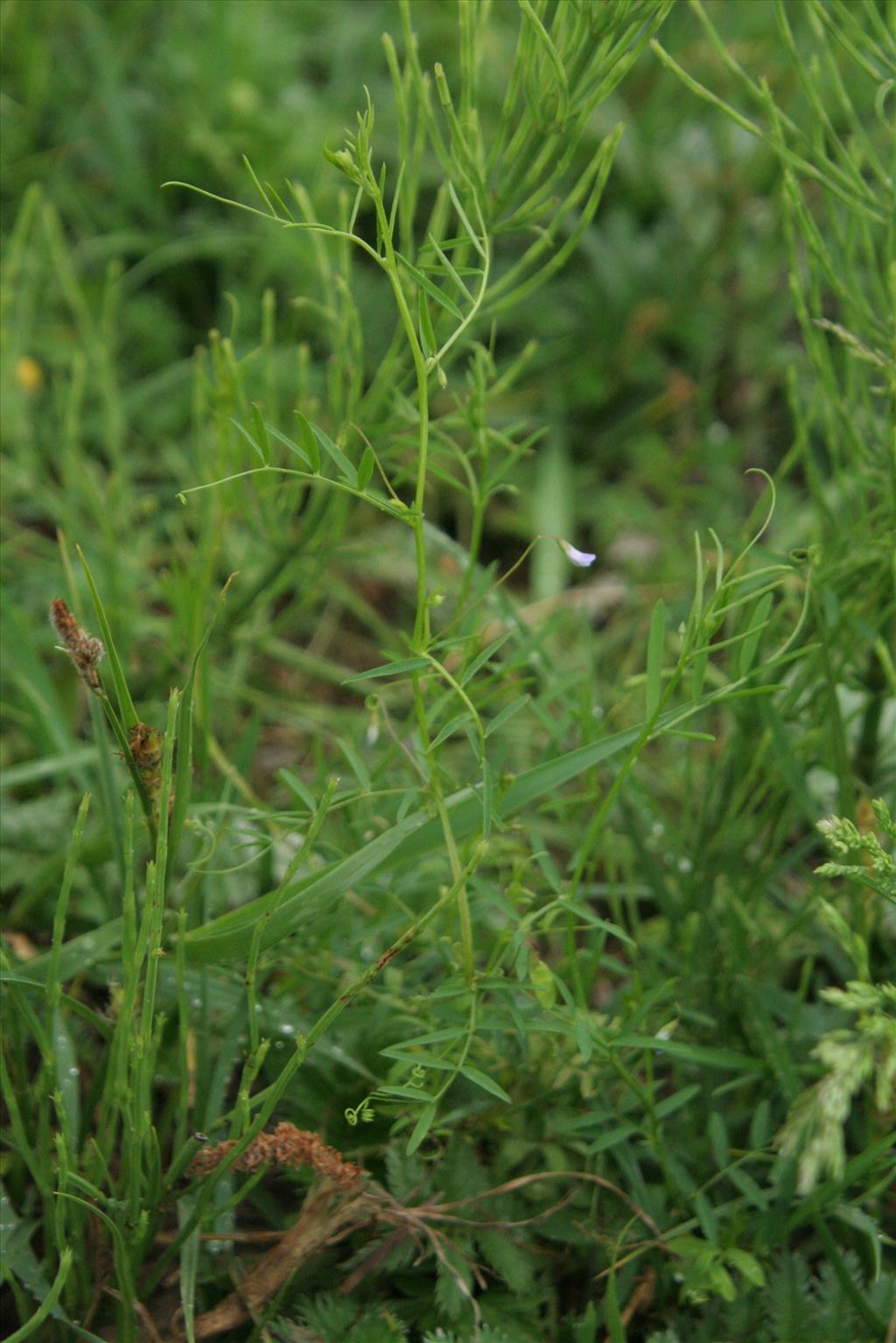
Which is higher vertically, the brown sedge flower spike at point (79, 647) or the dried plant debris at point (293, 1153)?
the brown sedge flower spike at point (79, 647)

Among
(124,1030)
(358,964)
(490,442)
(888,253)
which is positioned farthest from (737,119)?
(124,1030)

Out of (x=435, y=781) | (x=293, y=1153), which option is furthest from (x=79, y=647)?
(x=293, y=1153)

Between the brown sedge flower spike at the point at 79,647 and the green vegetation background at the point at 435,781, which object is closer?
the brown sedge flower spike at the point at 79,647

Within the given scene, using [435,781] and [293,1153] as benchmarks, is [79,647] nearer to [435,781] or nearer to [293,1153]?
[435,781]

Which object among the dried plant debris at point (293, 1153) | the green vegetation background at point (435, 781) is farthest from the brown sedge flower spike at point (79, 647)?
the dried plant debris at point (293, 1153)

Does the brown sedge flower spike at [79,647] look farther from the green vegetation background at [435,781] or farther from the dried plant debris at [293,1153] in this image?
the dried plant debris at [293,1153]

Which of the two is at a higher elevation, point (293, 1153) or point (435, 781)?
point (435, 781)
